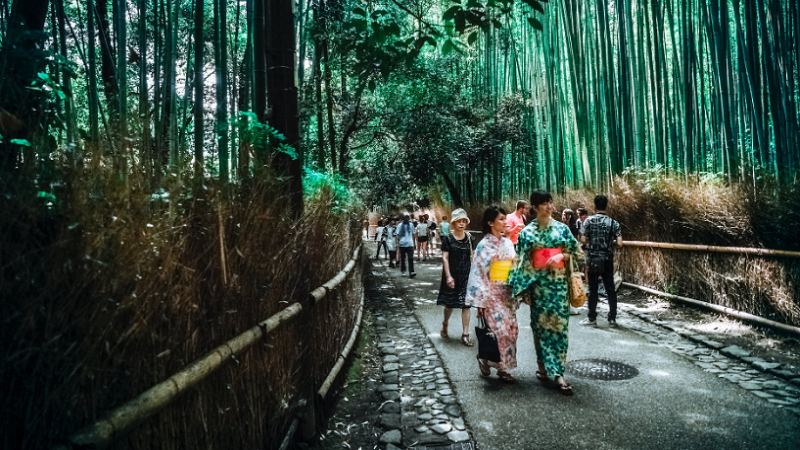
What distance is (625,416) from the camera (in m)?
2.90

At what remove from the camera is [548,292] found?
350 cm

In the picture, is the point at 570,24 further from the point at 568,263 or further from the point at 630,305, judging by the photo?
the point at 568,263

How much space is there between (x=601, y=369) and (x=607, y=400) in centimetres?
70

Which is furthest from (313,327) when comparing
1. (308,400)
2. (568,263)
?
(568,263)

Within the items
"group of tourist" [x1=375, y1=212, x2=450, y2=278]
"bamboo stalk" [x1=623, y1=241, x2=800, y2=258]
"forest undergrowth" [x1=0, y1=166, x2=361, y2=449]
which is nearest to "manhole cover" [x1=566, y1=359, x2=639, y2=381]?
"bamboo stalk" [x1=623, y1=241, x2=800, y2=258]

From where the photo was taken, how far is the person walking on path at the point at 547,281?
11.2 ft

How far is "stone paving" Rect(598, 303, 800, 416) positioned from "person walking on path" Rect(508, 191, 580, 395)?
1.27 meters

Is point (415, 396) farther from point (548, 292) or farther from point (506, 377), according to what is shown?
point (548, 292)

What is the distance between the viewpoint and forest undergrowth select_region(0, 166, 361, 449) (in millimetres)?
1017

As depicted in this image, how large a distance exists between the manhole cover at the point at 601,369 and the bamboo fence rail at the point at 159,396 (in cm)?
251

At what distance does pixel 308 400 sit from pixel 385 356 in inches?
72.4

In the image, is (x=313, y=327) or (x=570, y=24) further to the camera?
(x=570, y=24)

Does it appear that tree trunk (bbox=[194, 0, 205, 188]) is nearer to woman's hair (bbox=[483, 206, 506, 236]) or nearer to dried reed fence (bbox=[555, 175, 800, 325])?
woman's hair (bbox=[483, 206, 506, 236])

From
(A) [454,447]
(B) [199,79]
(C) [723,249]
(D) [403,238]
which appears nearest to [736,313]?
(C) [723,249]
